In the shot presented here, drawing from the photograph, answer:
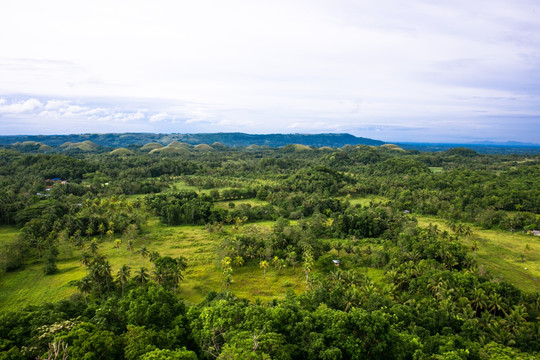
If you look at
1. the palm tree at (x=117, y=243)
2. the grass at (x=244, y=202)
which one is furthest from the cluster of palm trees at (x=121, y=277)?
the grass at (x=244, y=202)

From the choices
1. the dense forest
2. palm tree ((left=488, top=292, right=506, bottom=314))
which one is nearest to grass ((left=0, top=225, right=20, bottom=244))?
the dense forest

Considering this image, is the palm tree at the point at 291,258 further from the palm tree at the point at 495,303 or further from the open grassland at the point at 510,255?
the open grassland at the point at 510,255

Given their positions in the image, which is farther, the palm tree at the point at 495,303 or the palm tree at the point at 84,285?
the palm tree at the point at 84,285

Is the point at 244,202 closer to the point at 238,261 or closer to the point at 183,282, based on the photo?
the point at 238,261

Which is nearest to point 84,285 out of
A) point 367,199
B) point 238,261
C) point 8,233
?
point 238,261

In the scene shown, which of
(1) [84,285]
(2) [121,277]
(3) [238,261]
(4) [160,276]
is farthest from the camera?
(3) [238,261]
